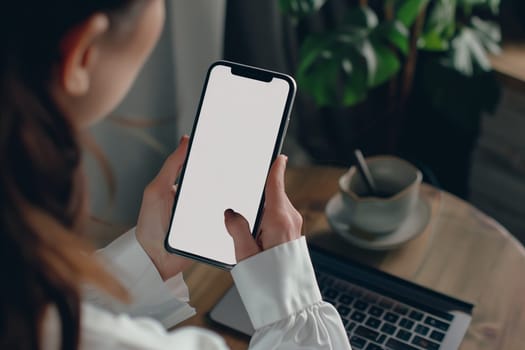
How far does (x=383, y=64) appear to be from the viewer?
1.15 m

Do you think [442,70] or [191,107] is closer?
[442,70]

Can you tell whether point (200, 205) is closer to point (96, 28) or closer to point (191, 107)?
point (96, 28)

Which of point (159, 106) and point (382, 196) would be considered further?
point (159, 106)

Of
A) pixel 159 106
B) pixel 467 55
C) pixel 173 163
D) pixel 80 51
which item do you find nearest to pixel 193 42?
pixel 159 106

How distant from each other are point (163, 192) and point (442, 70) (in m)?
0.73

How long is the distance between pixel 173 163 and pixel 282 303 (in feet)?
0.71

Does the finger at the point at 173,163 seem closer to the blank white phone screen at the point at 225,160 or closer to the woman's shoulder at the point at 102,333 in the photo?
the blank white phone screen at the point at 225,160

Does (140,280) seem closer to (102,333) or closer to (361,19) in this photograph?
(102,333)

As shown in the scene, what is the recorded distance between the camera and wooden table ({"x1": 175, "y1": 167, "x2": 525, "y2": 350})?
2.61ft

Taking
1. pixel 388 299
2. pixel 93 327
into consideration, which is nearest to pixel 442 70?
pixel 388 299

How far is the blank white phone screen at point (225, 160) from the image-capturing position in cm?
73

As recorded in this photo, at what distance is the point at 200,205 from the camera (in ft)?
2.47

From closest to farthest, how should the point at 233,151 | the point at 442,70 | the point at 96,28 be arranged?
the point at 96,28 < the point at 233,151 < the point at 442,70

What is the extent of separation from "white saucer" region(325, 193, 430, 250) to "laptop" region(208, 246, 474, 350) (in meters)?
0.04
